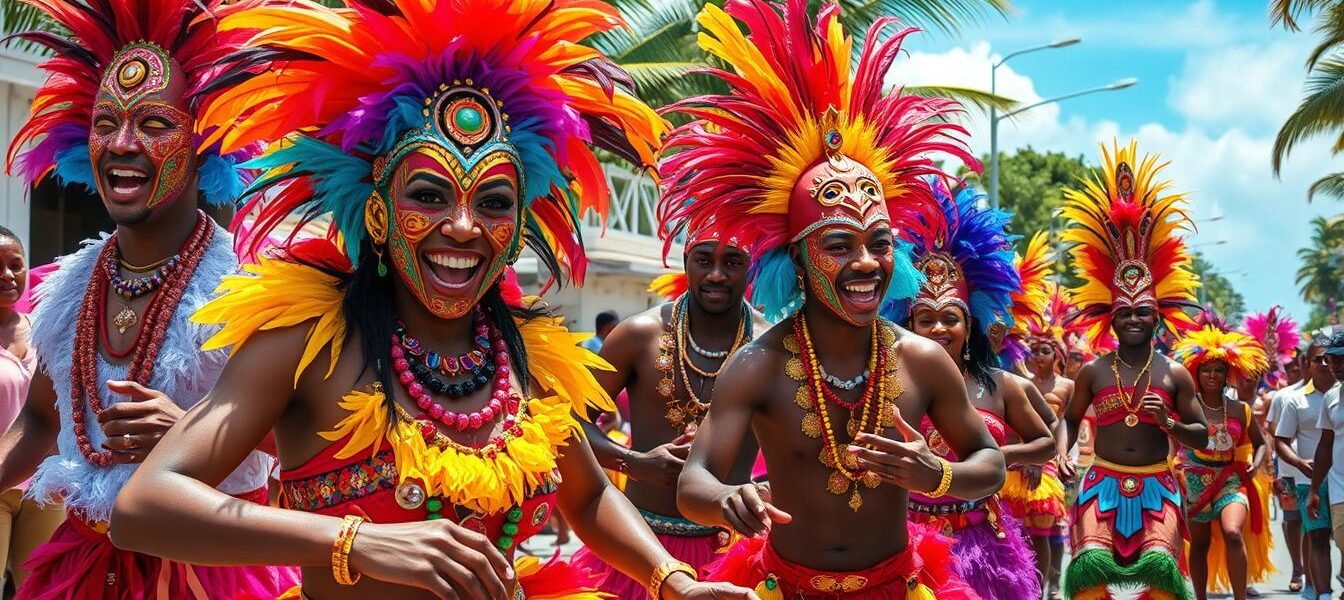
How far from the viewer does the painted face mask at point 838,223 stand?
4.65 m

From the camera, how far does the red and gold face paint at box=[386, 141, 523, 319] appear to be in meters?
3.09

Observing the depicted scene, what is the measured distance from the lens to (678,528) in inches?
242

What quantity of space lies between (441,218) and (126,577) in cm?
179

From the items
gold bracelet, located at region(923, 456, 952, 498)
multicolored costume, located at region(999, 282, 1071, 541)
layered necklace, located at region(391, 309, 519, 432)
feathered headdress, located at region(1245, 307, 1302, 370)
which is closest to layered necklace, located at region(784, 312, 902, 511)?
gold bracelet, located at region(923, 456, 952, 498)

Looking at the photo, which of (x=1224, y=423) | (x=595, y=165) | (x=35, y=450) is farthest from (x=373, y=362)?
(x=1224, y=423)

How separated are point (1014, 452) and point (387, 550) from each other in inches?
199

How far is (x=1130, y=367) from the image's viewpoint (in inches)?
382

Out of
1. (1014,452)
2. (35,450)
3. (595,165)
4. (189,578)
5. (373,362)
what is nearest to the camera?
(373,362)

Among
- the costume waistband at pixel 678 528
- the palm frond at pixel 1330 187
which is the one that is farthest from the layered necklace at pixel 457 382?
the palm frond at pixel 1330 187

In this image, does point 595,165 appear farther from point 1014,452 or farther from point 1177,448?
point 1177,448

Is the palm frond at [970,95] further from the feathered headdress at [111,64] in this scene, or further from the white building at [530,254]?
the feathered headdress at [111,64]

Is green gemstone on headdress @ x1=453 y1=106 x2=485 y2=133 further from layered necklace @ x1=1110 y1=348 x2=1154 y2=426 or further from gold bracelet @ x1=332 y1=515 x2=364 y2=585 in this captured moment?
layered necklace @ x1=1110 y1=348 x2=1154 y2=426

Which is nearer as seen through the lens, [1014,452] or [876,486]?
[876,486]

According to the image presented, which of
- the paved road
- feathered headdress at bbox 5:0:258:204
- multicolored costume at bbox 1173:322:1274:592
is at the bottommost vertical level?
the paved road
